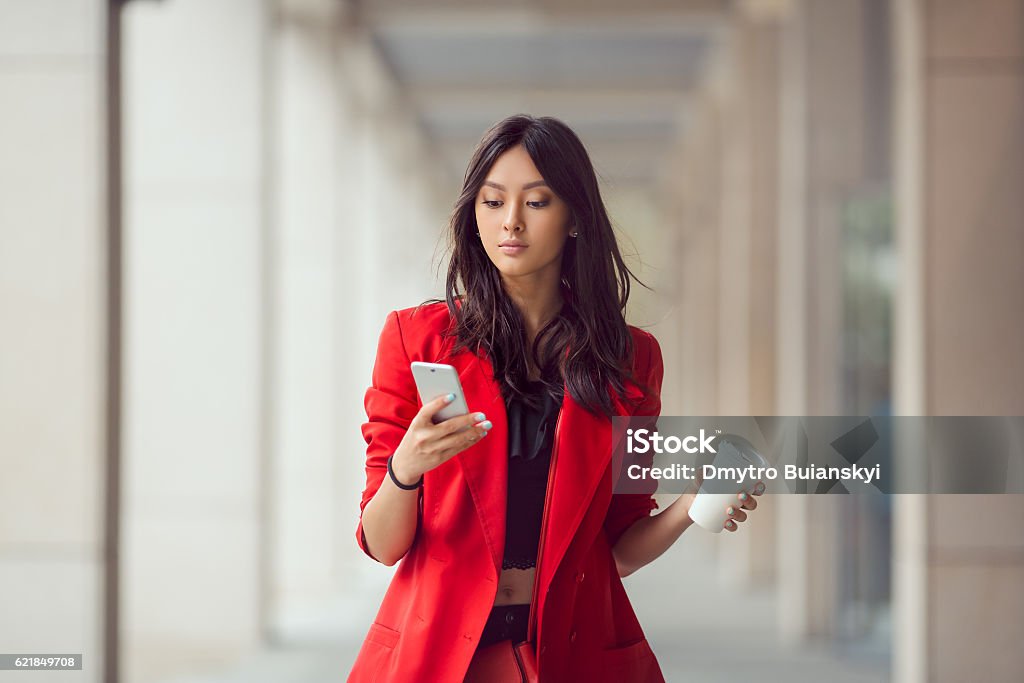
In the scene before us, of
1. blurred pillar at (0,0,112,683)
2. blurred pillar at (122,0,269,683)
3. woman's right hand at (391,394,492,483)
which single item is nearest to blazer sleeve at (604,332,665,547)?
woman's right hand at (391,394,492,483)

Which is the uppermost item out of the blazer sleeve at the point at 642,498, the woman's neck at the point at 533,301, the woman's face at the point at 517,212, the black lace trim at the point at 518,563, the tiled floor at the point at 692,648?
the woman's face at the point at 517,212

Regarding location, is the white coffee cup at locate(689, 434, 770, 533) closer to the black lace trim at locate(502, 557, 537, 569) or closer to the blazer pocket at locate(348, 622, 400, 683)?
the black lace trim at locate(502, 557, 537, 569)

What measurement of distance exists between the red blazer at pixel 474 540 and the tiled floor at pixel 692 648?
13.5ft

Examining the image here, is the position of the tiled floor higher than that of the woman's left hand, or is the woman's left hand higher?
the woman's left hand

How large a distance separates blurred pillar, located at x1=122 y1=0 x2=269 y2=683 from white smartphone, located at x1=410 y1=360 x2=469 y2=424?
4.98 m

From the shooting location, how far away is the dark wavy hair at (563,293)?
6.22ft

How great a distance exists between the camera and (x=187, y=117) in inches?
257

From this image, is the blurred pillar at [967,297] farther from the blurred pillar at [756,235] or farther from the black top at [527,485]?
the blurred pillar at [756,235]

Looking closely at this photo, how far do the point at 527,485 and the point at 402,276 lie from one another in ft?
19.8

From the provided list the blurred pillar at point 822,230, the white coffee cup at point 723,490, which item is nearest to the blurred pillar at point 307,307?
the blurred pillar at point 822,230

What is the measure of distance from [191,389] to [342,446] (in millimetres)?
2568

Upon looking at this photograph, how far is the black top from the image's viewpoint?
1.90m

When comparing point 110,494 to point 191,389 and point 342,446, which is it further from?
point 342,446

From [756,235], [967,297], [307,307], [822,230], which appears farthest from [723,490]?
[756,235]
